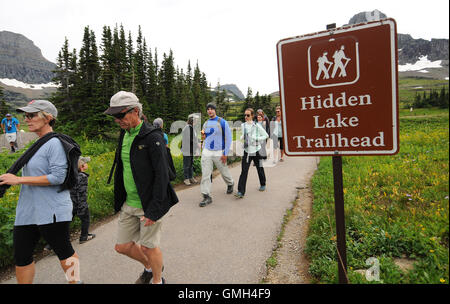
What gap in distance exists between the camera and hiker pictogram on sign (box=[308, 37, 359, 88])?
6.15 ft

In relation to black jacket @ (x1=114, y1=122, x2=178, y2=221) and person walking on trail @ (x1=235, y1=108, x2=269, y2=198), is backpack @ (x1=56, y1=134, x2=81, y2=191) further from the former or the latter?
person walking on trail @ (x1=235, y1=108, x2=269, y2=198)

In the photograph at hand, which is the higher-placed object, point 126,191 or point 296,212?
point 126,191

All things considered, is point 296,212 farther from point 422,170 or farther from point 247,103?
point 247,103

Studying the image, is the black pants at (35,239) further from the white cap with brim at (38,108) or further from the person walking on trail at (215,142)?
the person walking on trail at (215,142)

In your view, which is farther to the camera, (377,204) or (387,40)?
(377,204)

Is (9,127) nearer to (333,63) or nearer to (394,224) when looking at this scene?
(333,63)

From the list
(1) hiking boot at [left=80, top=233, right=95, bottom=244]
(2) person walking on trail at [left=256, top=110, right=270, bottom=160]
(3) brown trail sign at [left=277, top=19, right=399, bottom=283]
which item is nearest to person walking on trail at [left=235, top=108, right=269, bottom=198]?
(2) person walking on trail at [left=256, top=110, right=270, bottom=160]

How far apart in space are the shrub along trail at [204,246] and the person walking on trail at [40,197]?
33.6 inches

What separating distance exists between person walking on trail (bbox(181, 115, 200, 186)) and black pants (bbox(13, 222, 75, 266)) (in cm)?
536

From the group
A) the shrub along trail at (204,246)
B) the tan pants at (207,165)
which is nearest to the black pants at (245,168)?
the shrub along trail at (204,246)

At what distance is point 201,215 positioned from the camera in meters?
5.07
